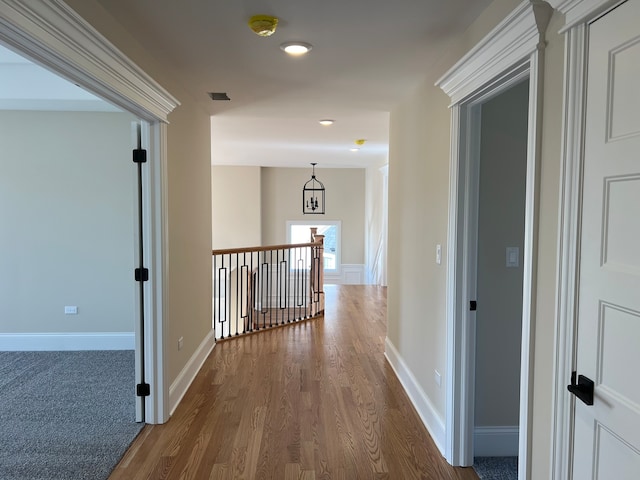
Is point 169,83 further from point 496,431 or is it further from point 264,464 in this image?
point 496,431

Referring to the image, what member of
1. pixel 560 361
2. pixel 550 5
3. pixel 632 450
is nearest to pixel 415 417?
pixel 560 361

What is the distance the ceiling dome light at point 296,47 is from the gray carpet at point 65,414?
260 centimetres

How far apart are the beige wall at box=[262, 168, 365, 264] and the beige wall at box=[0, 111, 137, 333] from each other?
6.51m

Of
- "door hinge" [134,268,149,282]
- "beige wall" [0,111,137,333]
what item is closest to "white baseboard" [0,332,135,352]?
"beige wall" [0,111,137,333]

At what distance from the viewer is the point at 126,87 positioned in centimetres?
235

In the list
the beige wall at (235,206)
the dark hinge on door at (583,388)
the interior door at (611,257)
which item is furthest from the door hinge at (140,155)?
the beige wall at (235,206)

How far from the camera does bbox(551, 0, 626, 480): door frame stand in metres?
1.43

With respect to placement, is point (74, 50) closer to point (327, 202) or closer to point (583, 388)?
point (583, 388)

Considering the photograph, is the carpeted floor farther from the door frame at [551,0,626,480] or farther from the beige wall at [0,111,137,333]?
the beige wall at [0,111,137,333]

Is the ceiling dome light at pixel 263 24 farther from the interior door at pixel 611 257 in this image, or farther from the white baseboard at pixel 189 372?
the white baseboard at pixel 189 372

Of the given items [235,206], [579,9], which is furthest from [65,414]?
[235,206]

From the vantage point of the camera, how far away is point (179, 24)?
2270 millimetres

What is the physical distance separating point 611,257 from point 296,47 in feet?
6.41

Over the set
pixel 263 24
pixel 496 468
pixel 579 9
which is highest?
pixel 263 24
